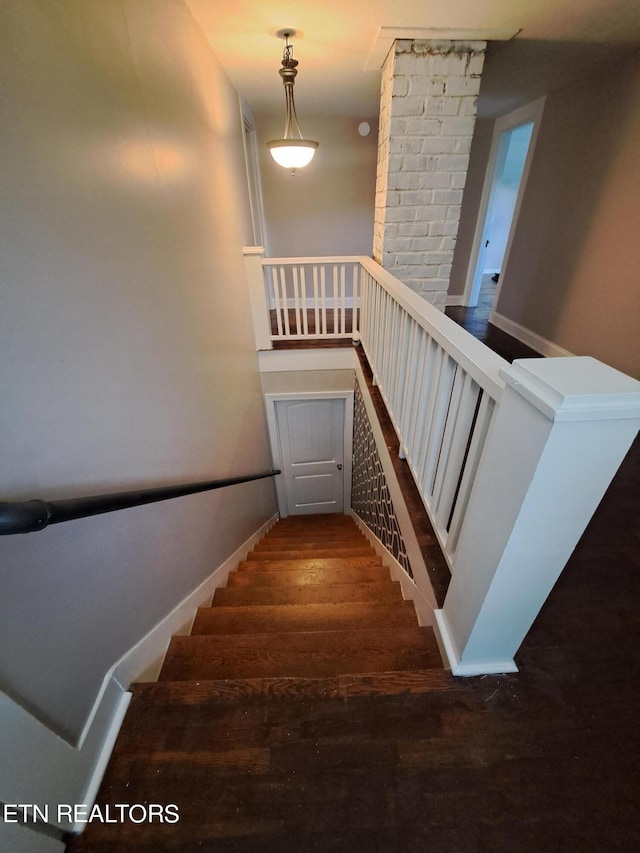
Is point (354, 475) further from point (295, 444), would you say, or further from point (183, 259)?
point (183, 259)

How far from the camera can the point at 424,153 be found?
7.72ft

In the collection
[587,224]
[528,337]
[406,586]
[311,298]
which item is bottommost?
[406,586]

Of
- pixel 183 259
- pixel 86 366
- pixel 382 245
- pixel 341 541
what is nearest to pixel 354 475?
pixel 341 541

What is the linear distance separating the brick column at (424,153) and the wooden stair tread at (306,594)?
2.17m

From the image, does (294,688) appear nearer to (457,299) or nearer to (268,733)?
(268,733)

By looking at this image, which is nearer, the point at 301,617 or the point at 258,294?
the point at 301,617

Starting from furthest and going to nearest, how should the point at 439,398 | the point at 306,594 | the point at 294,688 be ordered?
the point at 306,594 → the point at 439,398 → the point at 294,688

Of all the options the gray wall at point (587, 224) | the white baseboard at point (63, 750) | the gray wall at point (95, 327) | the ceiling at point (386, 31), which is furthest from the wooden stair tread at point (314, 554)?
the ceiling at point (386, 31)

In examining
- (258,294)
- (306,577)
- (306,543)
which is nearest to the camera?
(306,577)

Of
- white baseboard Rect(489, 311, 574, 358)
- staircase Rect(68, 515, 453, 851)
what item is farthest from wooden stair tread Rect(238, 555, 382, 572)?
white baseboard Rect(489, 311, 574, 358)

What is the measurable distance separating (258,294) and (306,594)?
2.40 m

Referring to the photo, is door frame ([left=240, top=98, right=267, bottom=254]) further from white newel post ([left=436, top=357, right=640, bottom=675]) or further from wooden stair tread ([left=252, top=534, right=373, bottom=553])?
white newel post ([left=436, top=357, right=640, bottom=675])

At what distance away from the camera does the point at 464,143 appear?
234 centimetres

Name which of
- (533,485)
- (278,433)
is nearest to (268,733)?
(533,485)
